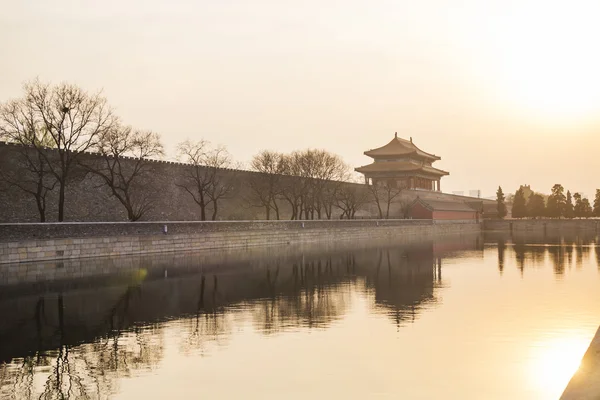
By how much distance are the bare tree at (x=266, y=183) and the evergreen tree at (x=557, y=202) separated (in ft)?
148

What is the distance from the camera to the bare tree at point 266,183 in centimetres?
5097

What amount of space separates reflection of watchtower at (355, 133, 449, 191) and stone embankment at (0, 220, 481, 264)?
31539mm

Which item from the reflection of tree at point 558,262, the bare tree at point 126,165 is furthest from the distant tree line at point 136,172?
the reflection of tree at point 558,262

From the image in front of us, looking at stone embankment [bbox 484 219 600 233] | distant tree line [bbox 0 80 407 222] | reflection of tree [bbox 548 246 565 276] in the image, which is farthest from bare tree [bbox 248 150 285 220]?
stone embankment [bbox 484 219 600 233]

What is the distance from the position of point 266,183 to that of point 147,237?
20265 mm

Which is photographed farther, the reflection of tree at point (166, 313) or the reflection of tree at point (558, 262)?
the reflection of tree at point (558, 262)

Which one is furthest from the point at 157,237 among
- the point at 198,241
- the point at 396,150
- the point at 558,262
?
the point at 396,150

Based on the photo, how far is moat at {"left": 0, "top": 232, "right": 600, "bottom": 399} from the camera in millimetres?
9117

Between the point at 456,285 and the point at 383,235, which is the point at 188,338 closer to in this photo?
the point at 456,285

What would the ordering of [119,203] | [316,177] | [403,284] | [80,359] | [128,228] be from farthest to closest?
[316,177]
[119,203]
[128,228]
[403,284]
[80,359]

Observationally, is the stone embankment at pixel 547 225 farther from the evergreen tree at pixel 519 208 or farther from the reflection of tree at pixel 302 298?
the reflection of tree at pixel 302 298

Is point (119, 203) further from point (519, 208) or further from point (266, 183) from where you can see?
point (519, 208)

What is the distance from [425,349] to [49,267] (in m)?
19.2

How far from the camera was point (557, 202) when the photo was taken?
83.8 metres
